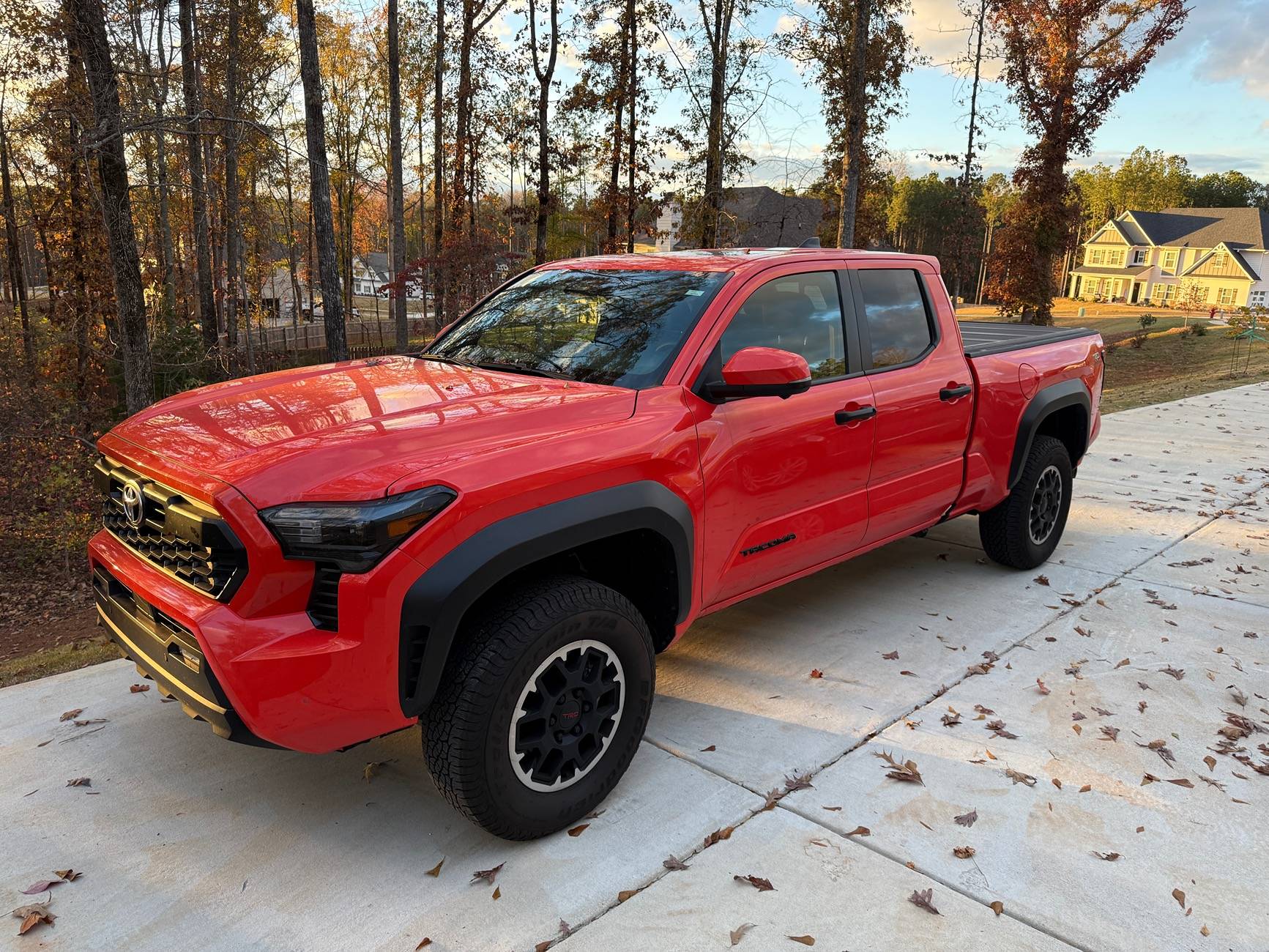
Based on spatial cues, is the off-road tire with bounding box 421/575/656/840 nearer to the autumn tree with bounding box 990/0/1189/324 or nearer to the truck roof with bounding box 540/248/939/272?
the truck roof with bounding box 540/248/939/272

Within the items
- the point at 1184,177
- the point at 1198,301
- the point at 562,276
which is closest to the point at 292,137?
the point at 562,276

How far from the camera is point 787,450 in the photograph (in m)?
3.51

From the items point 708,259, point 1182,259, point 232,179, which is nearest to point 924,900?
point 708,259

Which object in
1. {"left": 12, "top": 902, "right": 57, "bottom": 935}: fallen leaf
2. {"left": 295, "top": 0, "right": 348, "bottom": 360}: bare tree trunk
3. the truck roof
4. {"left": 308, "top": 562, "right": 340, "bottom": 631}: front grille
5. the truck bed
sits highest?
{"left": 295, "top": 0, "right": 348, "bottom": 360}: bare tree trunk

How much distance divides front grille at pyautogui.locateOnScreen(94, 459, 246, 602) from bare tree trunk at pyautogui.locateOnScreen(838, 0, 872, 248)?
10594 millimetres

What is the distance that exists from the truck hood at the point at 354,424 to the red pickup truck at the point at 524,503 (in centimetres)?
1

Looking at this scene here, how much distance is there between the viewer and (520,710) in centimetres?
268

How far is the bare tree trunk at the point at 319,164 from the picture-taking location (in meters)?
8.78

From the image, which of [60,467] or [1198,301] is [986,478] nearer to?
[60,467]

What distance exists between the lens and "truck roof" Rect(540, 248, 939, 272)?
12.2 feet

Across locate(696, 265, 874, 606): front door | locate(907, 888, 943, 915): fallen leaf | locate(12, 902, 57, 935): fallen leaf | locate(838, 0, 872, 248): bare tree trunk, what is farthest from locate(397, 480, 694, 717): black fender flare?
locate(838, 0, 872, 248): bare tree trunk

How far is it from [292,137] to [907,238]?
92.7 metres

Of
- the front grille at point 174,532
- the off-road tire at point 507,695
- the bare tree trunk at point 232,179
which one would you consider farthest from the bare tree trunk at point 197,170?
the off-road tire at point 507,695

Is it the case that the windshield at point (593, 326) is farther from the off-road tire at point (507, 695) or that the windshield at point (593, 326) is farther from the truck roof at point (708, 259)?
the off-road tire at point (507, 695)
